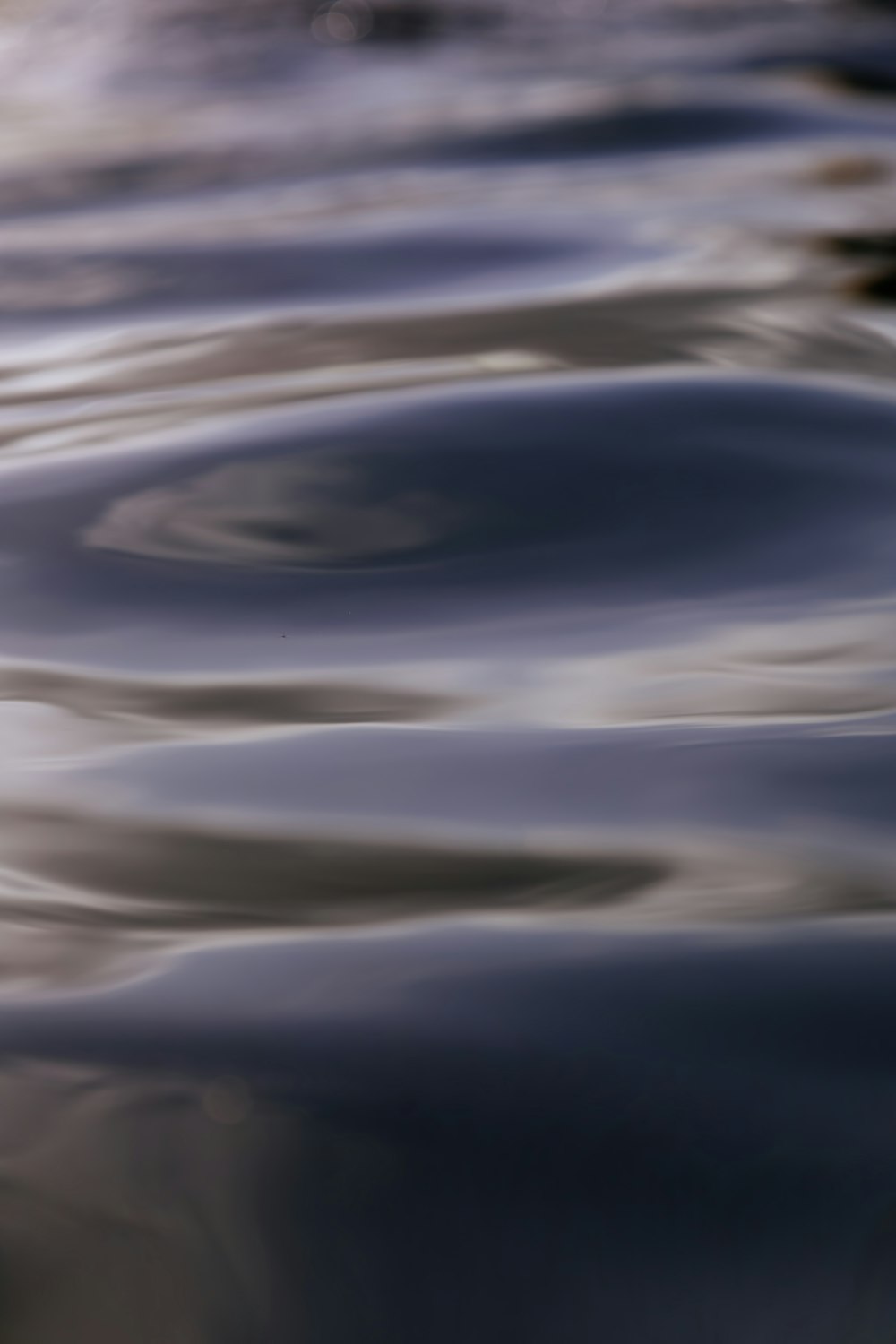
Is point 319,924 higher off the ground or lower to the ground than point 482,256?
lower

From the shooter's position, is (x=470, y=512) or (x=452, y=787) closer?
(x=452, y=787)

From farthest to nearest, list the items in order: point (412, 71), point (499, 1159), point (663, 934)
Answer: point (412, 71), point (663, 934), point (499, 1159)

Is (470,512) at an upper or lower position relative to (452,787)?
upper

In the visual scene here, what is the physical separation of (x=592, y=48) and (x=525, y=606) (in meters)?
2.40

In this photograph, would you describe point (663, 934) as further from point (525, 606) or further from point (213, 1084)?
point (525, 606)

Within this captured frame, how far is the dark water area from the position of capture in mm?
473

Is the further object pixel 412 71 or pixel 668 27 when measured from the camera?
pixel 668 27

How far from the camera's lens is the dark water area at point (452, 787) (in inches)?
18.6

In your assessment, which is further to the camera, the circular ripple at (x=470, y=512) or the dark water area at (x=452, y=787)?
the circular ripple at (x=470, y=512)

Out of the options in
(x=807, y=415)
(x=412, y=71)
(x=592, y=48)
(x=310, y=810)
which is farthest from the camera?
(x=592, y=48)

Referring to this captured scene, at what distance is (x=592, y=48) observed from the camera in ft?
10.2

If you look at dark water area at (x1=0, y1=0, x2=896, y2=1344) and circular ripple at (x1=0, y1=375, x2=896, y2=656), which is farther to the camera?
circular ripple at (x1=0, y1=375, x2=896, y2=656)

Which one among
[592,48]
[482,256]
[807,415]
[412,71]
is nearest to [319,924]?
[807,415]

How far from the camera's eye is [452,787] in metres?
0.72
